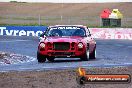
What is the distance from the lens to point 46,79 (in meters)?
12.6

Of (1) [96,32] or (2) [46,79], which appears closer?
(2) [46,79]

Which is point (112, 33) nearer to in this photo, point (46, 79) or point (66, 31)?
point (66, 31)

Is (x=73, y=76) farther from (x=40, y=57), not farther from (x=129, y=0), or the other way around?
(x=129, y=0)

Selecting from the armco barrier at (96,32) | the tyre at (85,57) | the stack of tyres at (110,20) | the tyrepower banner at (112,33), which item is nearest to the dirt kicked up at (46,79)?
the tyre at (85,57)

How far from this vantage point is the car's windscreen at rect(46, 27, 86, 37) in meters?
20.2

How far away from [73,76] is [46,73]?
1.17 m

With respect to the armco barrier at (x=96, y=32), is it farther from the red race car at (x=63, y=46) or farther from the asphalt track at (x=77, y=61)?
the red race car at (x=63, y=46)

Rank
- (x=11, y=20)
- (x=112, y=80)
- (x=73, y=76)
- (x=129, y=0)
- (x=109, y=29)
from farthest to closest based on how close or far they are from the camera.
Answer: (x=129, y=0), (x=11, y=20), (x=109, y=29), (x=73, y=76), (x=112, y=80)

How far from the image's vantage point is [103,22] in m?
47.4

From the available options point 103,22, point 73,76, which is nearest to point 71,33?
point 73,76

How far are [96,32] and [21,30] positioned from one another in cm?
629

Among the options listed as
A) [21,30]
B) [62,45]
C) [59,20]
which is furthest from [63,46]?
[59,20]

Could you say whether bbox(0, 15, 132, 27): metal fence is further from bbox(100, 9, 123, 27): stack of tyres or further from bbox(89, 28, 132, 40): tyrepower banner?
bbox(89, 28, 132, 40): tyrepower banner

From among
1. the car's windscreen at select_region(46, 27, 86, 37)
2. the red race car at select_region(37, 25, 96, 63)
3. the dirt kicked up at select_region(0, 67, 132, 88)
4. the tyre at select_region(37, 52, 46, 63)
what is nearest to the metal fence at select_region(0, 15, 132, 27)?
the car's windscreen at select_region(46, 27, 86, 37)
